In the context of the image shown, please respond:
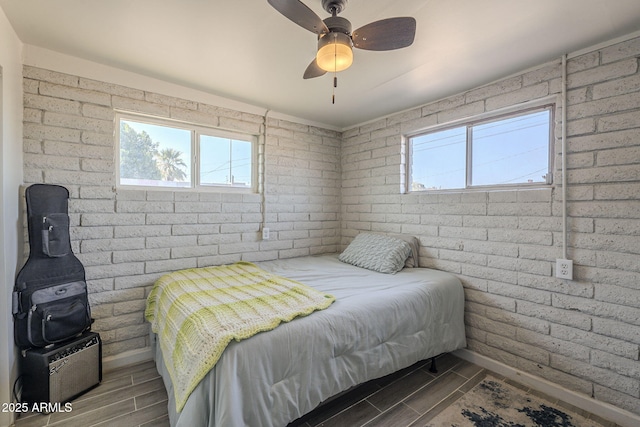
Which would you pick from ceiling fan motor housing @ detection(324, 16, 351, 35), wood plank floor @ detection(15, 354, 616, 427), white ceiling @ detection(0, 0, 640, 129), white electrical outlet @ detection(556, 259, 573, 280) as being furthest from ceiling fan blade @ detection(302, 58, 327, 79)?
wood plank floor @ detection(15, 354, 616, 427)

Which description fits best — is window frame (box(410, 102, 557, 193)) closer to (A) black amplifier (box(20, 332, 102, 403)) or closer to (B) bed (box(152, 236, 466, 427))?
(B) bed (box(152, 236, 466, 427))

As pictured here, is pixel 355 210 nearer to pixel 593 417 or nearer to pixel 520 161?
pixel 520 161

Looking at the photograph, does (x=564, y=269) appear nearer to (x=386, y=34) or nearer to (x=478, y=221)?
(x=478, y=221)

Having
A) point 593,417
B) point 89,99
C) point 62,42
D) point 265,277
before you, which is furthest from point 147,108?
point 593,417

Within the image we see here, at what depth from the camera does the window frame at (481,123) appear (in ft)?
6.31

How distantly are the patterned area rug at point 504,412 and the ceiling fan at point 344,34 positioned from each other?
2128mm

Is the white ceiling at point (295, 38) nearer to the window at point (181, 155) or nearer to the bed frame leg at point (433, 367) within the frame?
the window at point (181, 155)

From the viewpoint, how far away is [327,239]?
11.2ft

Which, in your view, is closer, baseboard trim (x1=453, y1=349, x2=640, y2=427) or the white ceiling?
the white ceiling

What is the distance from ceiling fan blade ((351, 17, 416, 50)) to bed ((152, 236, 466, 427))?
1442 mm

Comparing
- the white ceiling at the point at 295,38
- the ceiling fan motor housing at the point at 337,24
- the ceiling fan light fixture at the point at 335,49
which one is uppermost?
the white ceiling at the point at 295,38

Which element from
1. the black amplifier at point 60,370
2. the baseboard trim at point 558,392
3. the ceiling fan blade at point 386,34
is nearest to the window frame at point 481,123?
the ceiling fan blade at point 386,34

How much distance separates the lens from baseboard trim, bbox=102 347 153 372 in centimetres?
205

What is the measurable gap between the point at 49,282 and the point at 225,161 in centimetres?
158
